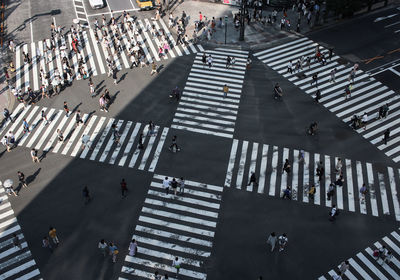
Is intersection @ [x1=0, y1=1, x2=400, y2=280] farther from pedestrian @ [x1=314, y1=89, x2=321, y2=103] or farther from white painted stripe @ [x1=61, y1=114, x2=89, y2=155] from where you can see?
pedestrian @ [x1=314, y1=89, x2=321, y2=103]

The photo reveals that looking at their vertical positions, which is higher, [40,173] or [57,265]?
[40,173]

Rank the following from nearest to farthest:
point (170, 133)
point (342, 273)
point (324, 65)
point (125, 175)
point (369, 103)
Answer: point (342, 273) < point (125, 175) < point (170, 133) < point (369, 103) < point (324, 65)

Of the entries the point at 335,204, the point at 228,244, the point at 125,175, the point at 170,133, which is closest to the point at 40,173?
the point at 125,175

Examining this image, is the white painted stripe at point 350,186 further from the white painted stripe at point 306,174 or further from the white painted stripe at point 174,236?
the white painted stripe at point 174,236

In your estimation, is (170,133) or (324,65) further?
(324,65)

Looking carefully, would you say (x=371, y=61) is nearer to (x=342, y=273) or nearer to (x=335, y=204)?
(x=335, y=204)

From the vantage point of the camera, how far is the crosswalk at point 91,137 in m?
39.7

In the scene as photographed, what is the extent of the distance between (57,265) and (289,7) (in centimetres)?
4923

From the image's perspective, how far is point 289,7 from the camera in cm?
6219

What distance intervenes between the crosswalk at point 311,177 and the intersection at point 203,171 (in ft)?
0.43

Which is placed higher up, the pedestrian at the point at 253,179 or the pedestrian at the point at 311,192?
the pedestrian at the point at 253,179

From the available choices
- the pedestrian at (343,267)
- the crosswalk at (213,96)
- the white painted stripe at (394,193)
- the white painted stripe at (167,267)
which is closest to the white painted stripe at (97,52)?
the crosswalk at (213,96)

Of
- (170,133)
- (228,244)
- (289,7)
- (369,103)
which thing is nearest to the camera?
(228,244)

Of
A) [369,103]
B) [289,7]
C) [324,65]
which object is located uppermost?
[289,7]
